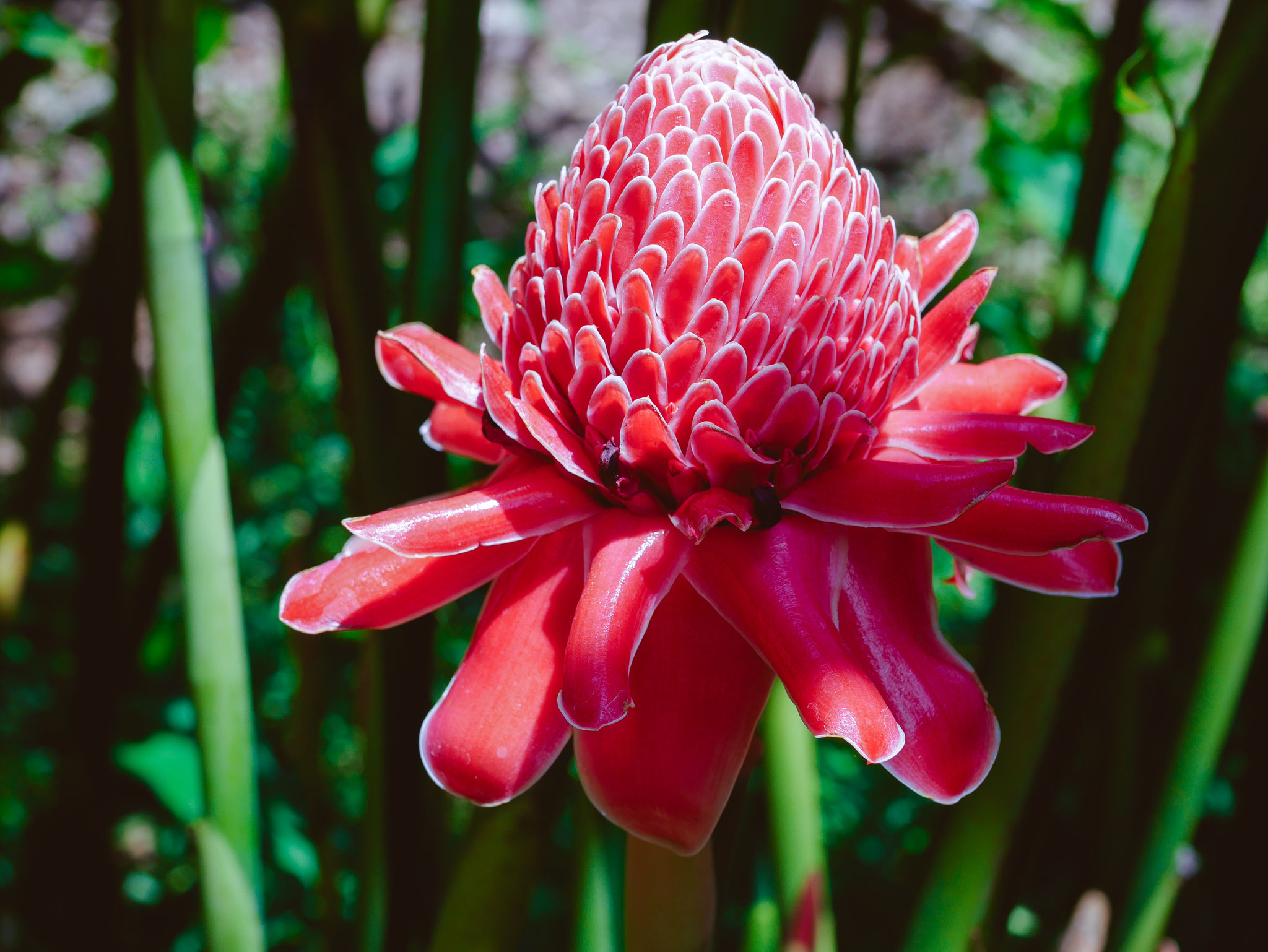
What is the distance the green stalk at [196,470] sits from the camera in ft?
1.27

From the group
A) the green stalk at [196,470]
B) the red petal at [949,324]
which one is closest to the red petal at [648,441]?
the red petal at [949,324]

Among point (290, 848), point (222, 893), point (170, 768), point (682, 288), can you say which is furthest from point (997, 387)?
point (290, 848)

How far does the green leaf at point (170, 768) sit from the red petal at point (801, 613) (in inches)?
20.8

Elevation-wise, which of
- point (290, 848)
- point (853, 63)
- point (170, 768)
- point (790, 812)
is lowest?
point (290, 848)

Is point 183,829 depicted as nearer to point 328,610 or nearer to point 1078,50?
point 328,610

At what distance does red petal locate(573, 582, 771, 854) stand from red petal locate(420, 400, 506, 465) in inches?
4.5

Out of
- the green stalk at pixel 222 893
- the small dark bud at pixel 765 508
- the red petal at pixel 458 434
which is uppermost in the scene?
the red petal at pixel 458 434

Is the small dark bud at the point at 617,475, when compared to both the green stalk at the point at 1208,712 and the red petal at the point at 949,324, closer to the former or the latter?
the red petal at the point at 949,324

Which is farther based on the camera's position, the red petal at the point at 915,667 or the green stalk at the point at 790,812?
the green stalk at the point at 790,812

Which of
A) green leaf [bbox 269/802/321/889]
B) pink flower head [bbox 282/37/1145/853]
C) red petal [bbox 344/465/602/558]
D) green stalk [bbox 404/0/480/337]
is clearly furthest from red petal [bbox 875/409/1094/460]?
green leaf [bbox 269/802/321/889]

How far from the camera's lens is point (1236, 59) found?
315 millimetres

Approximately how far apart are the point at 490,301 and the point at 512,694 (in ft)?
0.50

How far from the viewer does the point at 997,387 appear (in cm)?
36

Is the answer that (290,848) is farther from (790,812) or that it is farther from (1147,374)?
(1147,374)
